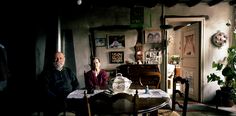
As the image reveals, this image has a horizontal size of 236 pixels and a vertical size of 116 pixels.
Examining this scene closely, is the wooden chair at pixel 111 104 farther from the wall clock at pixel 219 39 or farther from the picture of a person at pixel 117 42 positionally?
the wall clock at pixel 219 39

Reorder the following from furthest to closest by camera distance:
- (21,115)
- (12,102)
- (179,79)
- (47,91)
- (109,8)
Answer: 1. (109,8)
2. (12,102)
3. (21,115)
4. (47,91)
5. (179,79)

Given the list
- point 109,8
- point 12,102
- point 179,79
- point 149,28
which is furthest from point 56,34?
point 179,79

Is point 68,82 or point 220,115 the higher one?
point 68,82

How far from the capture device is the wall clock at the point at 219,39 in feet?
21.5

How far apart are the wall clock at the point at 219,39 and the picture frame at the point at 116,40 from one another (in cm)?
236

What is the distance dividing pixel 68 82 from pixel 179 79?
199 cm

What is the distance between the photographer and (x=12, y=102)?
596 cm

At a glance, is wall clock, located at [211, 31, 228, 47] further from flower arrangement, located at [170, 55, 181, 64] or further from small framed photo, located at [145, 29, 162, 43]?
flower arrangement, located at [170, 55, 181, 64]

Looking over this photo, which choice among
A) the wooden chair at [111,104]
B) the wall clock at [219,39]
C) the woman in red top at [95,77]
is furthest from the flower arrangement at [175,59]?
the wooden chair at [111,104]

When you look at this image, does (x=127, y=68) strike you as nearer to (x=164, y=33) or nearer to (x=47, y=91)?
(x=164, y=33)

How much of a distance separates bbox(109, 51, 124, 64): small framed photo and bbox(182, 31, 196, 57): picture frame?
204cm

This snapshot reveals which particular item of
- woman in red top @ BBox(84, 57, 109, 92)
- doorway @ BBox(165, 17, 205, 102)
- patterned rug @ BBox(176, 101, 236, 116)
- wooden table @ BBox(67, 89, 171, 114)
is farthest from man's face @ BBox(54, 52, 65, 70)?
doorway @ BBox(165, 17, 205, 102)

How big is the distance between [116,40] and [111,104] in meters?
4.44

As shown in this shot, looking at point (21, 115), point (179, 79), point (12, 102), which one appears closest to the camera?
point (179, 79)
